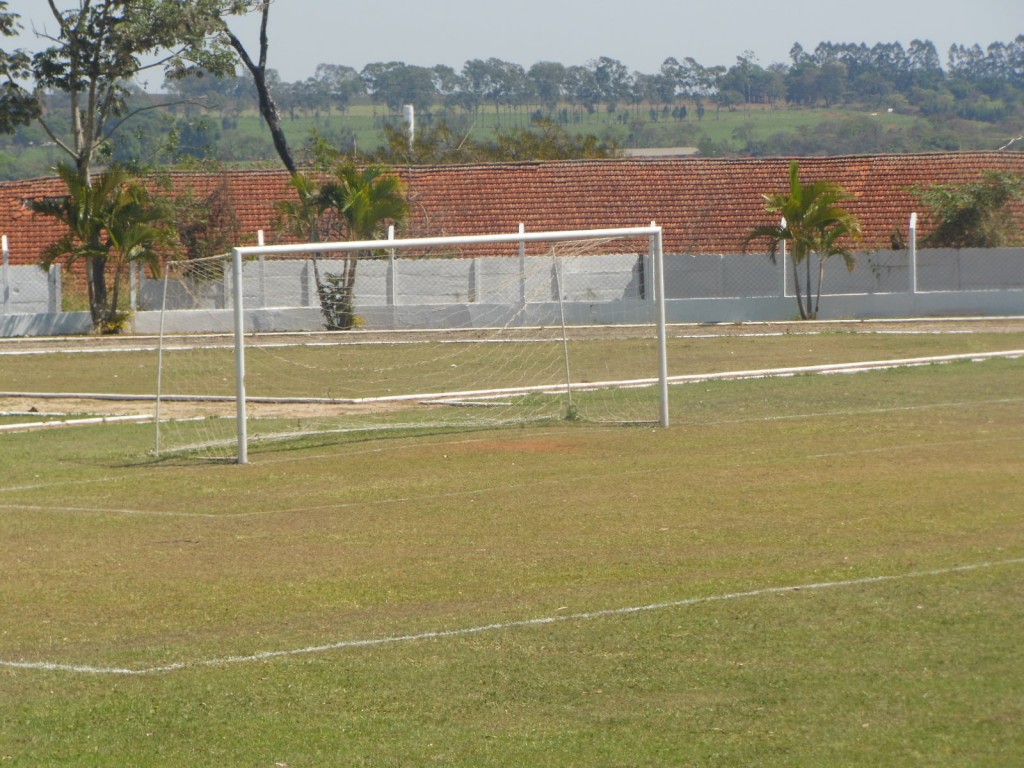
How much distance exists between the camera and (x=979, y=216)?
36344 mm

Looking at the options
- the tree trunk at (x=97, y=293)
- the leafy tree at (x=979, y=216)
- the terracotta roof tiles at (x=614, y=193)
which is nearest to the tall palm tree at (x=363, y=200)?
the tree trunk at (x=97, y=293)

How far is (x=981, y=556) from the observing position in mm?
8328

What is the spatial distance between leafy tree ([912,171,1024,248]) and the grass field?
76.6 feet

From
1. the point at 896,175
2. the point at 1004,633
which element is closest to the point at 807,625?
the point at 1004,633

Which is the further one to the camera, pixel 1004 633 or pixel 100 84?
pixel 100 84

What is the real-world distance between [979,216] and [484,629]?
3195cm

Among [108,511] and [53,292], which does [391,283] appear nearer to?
[53,292]

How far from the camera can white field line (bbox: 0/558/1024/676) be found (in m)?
6.78

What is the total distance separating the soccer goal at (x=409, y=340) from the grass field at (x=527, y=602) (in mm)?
2089

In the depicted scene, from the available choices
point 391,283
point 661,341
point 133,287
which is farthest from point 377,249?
Result: point 133,287

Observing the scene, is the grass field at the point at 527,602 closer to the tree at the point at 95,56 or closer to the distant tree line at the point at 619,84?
the tree at the point at 95,56

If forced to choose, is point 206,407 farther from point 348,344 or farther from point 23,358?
point 23,358

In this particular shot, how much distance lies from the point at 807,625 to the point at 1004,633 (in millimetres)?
912

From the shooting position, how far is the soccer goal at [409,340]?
52.9 ft
